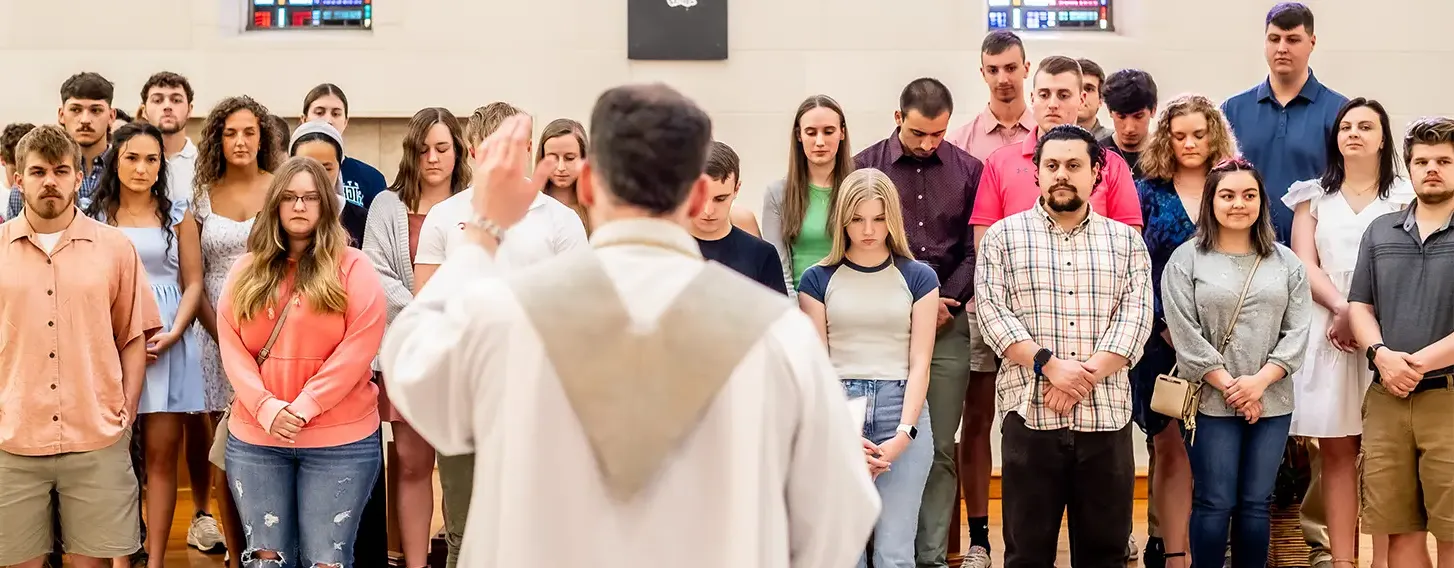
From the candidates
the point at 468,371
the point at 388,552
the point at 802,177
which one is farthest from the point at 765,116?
the point at 468,371

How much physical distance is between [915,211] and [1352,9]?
10.5 ft

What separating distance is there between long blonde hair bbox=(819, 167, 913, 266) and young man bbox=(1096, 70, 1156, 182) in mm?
1043

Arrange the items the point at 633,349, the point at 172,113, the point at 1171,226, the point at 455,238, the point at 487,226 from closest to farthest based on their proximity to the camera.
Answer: the point at 633,349 → the point at 487,226 → the point at 455,238 → the point at 1171,226 → the point at 172,113

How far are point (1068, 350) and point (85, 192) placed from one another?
333 cm

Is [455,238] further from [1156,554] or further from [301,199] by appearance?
[1156,554]

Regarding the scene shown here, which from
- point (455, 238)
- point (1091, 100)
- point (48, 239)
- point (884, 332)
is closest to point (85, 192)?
point (48, 239)

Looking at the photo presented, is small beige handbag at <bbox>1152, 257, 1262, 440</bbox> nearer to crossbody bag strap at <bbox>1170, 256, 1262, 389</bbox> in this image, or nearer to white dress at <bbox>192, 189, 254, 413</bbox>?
crossbody bag strap at <bbox>1170, 256, 1262, 389</bbox>

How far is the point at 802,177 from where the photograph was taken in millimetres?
4531

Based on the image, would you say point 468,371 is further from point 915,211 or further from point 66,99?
point 66,99

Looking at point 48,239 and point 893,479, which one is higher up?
point 48,239

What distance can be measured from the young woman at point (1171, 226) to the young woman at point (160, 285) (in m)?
3.13

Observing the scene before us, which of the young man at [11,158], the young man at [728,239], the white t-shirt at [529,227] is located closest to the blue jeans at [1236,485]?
the young man at [728,239]

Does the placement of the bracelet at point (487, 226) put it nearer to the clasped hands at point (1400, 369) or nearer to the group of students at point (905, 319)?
the group of students at point (905, 319)

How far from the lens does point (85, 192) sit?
187 inches
